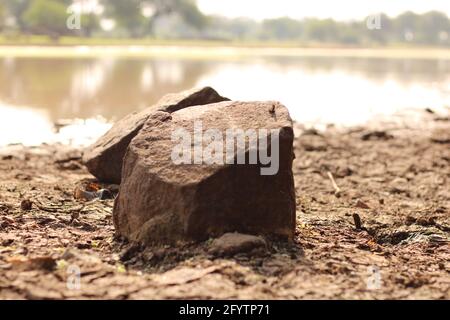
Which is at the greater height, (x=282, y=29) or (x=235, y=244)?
(x=282, y=29)

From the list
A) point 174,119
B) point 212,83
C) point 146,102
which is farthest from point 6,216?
point 212,83

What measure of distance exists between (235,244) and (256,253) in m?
0.13

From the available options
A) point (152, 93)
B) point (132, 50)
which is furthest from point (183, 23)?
point (152, 93)

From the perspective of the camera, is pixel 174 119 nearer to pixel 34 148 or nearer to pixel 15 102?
pixel 34 148

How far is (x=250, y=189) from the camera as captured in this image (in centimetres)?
399

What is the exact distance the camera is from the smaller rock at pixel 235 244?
374 cm

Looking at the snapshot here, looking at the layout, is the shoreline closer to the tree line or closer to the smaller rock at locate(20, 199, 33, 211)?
the tree line

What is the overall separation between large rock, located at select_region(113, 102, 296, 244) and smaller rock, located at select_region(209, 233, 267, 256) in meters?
0.10

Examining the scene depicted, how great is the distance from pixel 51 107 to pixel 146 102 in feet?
5.59

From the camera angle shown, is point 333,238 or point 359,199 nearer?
point 333,238

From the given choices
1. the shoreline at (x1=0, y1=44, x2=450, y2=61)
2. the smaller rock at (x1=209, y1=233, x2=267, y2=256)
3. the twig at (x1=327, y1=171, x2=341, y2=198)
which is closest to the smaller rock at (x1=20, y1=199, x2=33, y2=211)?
the smaller rock at (x1=209, y1=233, x2=267, y2=256)

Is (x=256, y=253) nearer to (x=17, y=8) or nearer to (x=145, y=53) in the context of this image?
(x=145, y=53)

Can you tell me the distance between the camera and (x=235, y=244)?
376 centimetres

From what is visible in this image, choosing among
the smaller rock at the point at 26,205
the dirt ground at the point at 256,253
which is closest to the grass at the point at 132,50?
the dirt ground at the point at 256,253
